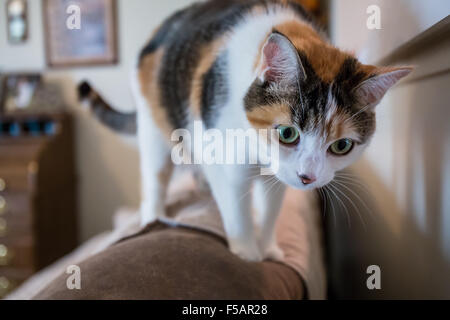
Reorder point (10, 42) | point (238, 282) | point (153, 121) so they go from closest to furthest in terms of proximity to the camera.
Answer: point (238, 282) → point (10, 42) → point (153, 121)

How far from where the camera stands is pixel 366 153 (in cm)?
85

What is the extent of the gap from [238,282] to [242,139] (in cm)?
22

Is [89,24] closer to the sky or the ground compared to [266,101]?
closer to the sky

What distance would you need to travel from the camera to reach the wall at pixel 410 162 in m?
0.43

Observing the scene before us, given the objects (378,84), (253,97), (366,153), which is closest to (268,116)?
(253,97)

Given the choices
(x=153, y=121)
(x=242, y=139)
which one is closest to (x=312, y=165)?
(x=242, y=139)

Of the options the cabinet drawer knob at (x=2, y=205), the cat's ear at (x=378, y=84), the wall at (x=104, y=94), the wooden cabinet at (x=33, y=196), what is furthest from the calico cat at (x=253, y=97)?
the cabinet drawer knob at (x=2, y=205)

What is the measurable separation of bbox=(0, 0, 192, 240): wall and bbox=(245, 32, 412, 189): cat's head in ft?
1.18

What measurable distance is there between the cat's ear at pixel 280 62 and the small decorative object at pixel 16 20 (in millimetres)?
465

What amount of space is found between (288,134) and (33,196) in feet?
5.64

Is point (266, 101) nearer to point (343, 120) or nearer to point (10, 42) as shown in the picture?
point (343, 120)

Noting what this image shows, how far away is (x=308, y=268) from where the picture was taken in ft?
2.52

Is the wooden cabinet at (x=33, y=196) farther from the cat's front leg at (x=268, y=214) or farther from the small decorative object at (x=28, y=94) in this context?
the cat's front leg at (x=268, y=214)

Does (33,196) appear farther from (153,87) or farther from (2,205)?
(153,87)
